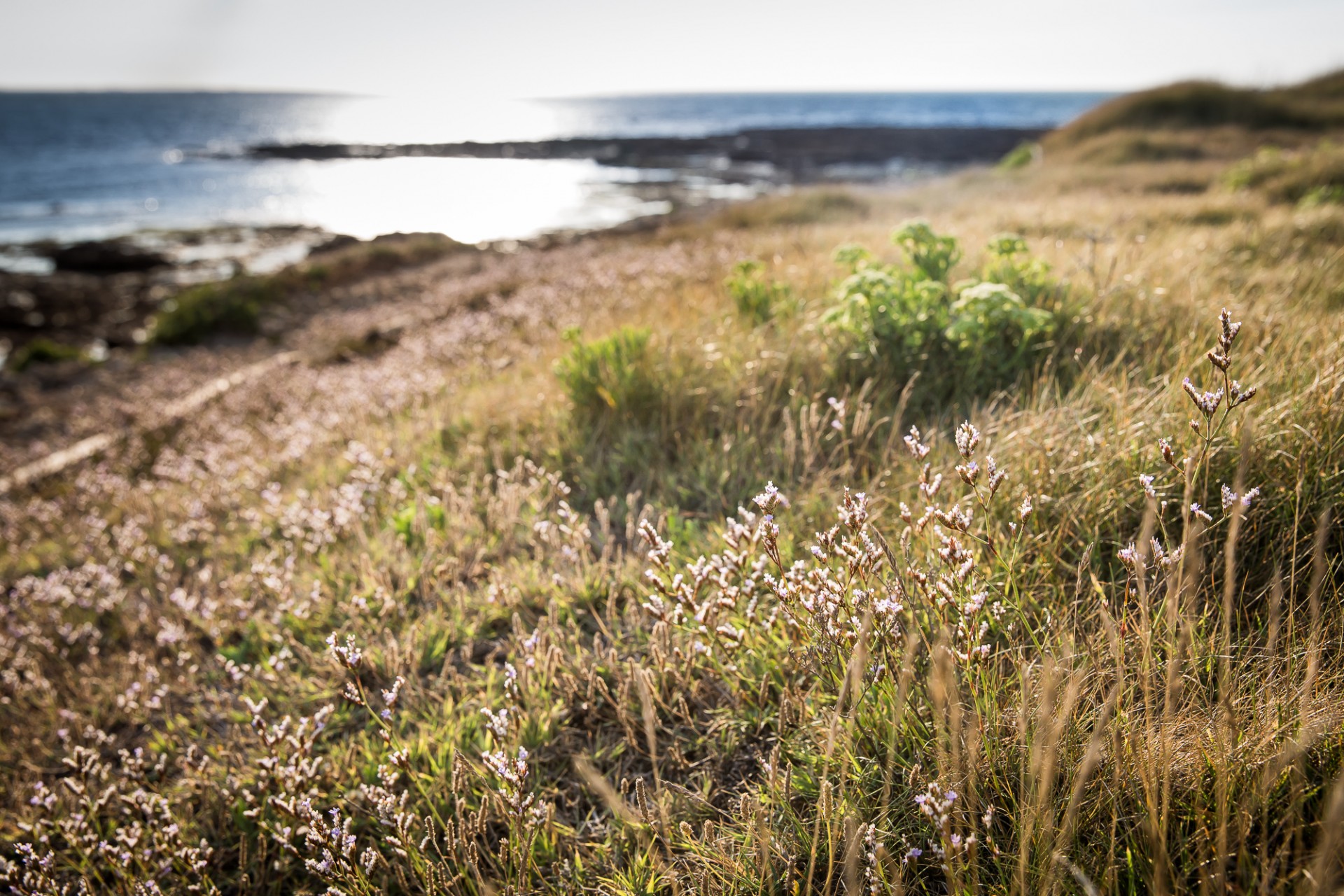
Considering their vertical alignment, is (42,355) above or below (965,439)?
below

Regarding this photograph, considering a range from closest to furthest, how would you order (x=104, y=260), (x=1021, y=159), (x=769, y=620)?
(x=769, y=620), (x=1021, y=159), (x=104, y=260)

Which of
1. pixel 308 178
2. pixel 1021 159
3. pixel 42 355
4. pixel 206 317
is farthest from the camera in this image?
pixel 308 178

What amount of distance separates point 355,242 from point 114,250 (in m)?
8.97

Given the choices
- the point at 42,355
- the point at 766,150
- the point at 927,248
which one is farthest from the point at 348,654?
the point at 766,150

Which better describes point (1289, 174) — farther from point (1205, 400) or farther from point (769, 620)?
point (769, 620)

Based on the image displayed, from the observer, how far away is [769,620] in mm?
2311

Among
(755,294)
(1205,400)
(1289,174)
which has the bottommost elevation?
(1205,400)

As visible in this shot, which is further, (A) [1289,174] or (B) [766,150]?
(B) [766,150]

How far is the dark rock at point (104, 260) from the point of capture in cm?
2441

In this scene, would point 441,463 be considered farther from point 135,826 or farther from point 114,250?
point 114,250

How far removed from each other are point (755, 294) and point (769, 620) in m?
3.07

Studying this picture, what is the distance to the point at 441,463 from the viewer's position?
14.5 ft

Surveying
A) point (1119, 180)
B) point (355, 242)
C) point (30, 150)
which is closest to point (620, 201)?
point (355, 242)

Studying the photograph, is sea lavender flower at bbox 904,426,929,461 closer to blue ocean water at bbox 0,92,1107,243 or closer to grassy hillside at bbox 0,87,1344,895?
grassy hillside at bbox 0,87,1344,895
